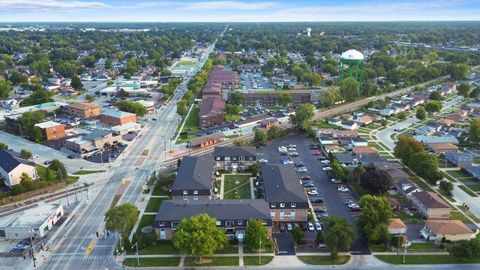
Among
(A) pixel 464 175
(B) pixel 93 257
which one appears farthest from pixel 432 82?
(B) pixel 93 257

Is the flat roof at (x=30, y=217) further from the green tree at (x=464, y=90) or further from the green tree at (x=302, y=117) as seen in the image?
the green tree at (x=464, y=90)

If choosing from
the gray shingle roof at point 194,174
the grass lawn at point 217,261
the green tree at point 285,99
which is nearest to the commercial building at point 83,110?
the gray shingle roof at point 194,174

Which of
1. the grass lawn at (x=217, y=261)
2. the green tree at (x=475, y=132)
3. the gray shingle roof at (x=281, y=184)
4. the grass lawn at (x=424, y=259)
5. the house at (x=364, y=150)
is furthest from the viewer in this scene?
the green tree at (x=475, y=132)

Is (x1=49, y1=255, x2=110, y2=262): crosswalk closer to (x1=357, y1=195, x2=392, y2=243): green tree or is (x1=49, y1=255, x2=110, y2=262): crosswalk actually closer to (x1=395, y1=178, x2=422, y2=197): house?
(x1=357, y1=195, x2=392, y2=243): green tree

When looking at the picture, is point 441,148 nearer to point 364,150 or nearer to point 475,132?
point 475,132

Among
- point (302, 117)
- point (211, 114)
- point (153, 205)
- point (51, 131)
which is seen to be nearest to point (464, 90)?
point (302, 117)

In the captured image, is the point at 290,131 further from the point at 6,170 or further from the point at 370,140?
the point at 6,170

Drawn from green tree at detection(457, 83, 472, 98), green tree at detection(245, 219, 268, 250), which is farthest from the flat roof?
green tree at detection(457, 83, 472, 98)
